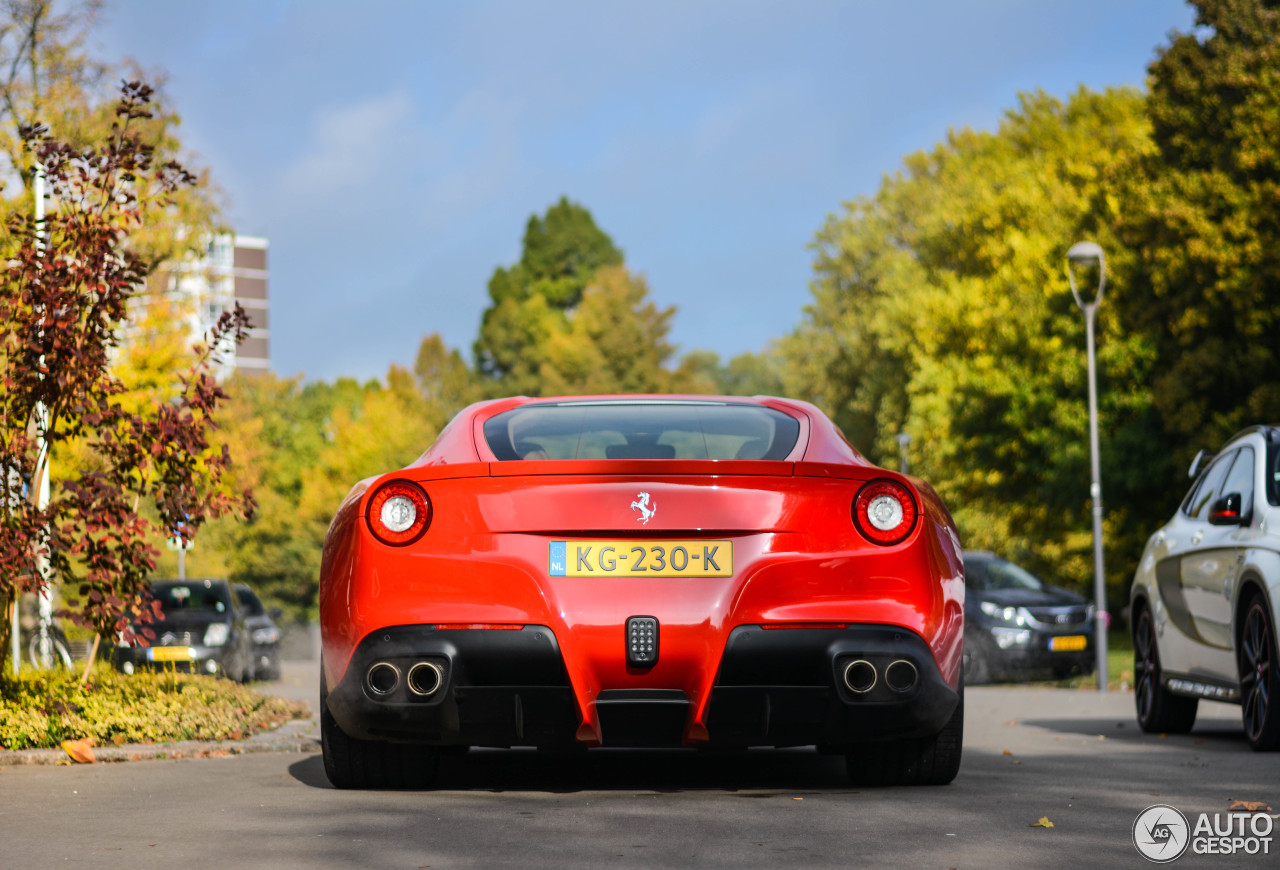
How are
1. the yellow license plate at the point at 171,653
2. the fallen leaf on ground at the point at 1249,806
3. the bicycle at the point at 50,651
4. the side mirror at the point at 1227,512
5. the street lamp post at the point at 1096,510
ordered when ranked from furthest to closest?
the yellow license plate at the point at 171,653 → the street lamp post at the point at 1096,510 → the bicycle at the point at 50,651 → the side mirror at the point at 1227,512 → the fallen leaf on ground at the point at 1249,806

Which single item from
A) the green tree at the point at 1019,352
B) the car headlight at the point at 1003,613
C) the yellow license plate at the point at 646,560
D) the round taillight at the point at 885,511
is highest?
the green tree at the point at 1019,352

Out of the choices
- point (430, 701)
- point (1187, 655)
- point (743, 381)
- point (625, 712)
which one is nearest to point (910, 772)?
point (625, 712)

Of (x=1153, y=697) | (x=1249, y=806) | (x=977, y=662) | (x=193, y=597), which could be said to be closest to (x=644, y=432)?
(x=1249, y=806)

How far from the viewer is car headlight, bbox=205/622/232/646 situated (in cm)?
2208

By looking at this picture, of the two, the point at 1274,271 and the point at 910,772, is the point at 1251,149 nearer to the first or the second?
the point at 1274,271

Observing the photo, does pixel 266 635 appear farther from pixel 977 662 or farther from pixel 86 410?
pixel 86 410

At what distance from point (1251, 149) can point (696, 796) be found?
26792 mm

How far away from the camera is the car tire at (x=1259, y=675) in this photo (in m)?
9.05

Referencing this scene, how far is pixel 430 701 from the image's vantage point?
20.1 feet

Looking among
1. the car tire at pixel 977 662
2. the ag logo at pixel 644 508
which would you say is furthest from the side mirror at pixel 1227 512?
the car tire at pixel 977 662

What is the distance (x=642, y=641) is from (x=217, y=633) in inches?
679

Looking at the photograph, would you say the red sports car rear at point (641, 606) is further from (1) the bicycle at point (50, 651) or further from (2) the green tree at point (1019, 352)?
(2) the green tree at point (1019, 352)

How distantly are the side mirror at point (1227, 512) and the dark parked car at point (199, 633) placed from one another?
565 inches

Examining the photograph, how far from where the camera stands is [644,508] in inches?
239
